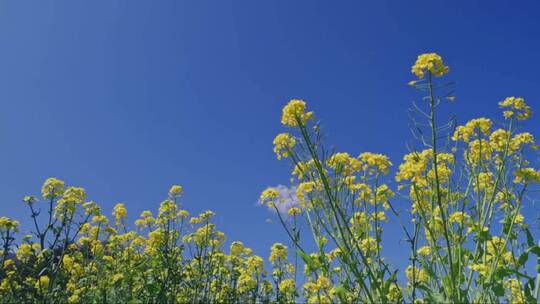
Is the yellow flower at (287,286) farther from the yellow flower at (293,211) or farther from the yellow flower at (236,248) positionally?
the yellow flower at (236,248)

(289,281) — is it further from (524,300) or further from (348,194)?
(524,300)

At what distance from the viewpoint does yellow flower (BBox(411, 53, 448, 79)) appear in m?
3.35

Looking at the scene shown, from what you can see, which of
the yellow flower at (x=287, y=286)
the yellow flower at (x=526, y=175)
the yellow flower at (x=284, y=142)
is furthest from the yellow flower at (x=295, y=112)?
the yellow flower at (x=287, y=286)

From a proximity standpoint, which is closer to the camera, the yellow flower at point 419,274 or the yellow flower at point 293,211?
the yellow flower at point 419,274

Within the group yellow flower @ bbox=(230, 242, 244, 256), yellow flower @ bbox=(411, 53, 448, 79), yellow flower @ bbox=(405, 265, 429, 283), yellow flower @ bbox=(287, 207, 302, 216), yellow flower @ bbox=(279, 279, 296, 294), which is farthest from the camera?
yellow flower @ bbox=(230, 242, 244, 256)

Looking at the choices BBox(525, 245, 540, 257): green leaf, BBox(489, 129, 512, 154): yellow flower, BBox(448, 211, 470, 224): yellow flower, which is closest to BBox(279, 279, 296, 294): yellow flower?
BBox(448, 211, 470, 224): yellow flower

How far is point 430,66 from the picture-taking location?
3330 mm

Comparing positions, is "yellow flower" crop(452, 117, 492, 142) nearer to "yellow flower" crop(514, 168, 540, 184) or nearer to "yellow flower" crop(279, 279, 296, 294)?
"yellow flower" crop(514, 168, 540, 184)

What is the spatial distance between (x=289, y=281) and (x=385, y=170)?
211 cm

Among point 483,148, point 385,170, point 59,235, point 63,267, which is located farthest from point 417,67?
point 63,267

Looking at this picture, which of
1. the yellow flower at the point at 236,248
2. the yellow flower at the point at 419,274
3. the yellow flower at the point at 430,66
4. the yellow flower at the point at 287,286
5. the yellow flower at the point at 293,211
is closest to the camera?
the yellow flower at the point at 430,66

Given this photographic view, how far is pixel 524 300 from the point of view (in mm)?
3725

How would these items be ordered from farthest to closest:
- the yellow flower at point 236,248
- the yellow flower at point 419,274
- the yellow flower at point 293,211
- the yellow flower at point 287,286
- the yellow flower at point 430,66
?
the yellow flower at point 236,248, the yellow flower at point 287,286, the yellow flower at point 293,211, the yellow flower at point 419,274, the yellow flower at point 430,66

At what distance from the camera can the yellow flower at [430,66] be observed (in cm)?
335
